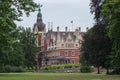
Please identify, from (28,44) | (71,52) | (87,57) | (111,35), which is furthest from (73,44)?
(111,35)

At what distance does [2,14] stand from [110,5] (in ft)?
95.2

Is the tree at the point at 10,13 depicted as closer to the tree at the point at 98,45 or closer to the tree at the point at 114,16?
the tree at the point at 114,16

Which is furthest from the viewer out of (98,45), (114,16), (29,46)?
(29,46)

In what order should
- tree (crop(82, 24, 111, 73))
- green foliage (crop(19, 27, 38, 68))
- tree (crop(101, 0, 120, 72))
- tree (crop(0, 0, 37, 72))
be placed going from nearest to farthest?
1. tree (crop(0, 0, 37, 72))
2. tree (crop(101, 0, 120, 72))
3. tree (crop(82, 24, 111, 73))
4. green foliage (crop(19, 27, 38, 68))

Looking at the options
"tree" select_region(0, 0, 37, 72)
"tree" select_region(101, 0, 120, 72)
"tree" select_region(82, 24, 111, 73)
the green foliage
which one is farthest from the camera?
the green foliage

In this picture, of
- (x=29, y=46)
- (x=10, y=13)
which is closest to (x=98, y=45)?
(x=10, y=13)

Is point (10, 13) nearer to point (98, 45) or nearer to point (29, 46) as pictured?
point (98, 45)

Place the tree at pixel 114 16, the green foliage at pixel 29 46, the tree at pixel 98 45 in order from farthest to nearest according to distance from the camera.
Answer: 1. the green foliage at pixel 29 46
2. the tree at pixel 98 45
3. the tree at pixel 114 16

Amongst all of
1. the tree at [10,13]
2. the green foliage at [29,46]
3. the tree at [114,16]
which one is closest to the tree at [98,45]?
the tree at [114,16]

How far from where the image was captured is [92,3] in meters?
87.2

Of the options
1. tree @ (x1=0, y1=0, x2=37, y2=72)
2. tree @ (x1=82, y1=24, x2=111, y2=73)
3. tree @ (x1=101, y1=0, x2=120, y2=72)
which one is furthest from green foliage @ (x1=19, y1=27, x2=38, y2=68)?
tree @ (x1=0, y1=0, x2=37, y2=72)

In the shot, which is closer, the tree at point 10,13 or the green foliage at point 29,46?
the tree at point 10,13

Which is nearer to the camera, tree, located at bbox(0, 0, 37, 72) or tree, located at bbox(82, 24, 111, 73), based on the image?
tree, located at bbox(0, 0, 37, 72)

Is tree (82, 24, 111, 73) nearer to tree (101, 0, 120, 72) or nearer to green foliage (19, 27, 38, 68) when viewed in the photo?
tree (101, 0, 120, 72)
